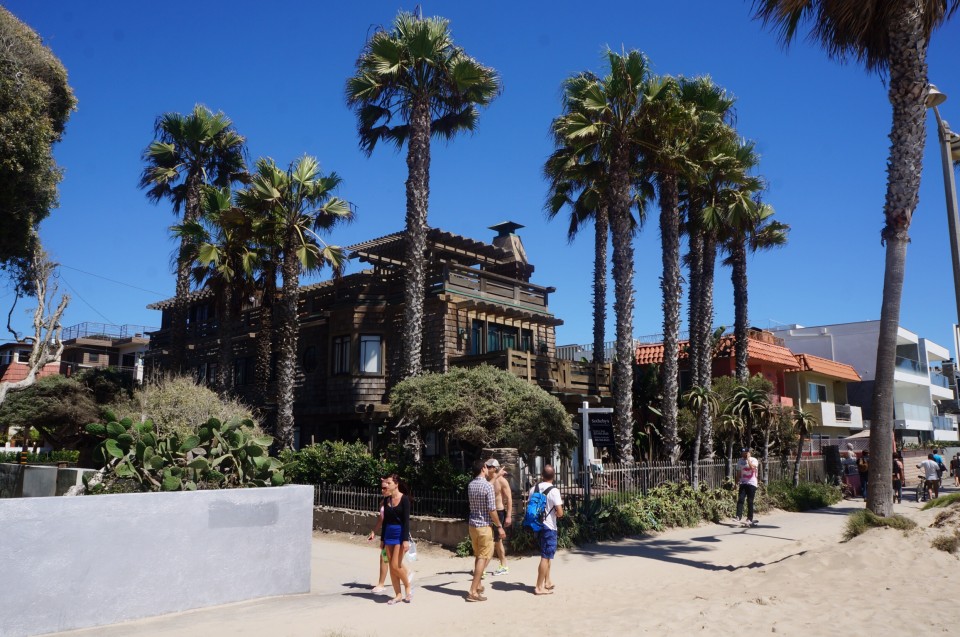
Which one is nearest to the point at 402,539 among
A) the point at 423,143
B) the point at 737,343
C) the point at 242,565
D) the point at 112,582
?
the point at 242,565

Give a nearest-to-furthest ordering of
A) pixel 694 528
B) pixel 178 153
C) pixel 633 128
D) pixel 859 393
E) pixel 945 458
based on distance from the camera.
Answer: pixel 694 528
pixel 633 128
pixel 178 153
pixel 945 458
pixel 859 393

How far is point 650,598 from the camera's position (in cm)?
966

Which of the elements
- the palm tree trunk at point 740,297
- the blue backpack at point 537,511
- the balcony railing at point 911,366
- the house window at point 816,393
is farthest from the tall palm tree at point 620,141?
the balcony railing at point 911,366

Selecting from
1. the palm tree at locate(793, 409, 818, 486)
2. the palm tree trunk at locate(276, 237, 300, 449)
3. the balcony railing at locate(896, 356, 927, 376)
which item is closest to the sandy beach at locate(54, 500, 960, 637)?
the palm tree trunk at locate(276, 237, 300, 449)

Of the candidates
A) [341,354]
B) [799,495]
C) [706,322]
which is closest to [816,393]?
[706,322]

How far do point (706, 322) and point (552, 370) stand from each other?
17.4 feet

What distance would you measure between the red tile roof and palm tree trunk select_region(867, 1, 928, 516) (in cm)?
2450

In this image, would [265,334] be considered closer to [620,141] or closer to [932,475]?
[620,141]

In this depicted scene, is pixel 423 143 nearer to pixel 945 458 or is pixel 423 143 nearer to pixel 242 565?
pixel 242 565

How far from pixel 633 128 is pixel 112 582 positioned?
659 inches

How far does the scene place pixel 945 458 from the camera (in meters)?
39.5

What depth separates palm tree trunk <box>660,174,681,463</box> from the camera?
2078cm

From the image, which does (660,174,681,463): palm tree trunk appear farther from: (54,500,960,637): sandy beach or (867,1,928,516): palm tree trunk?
(867,1,928,516): palm tree trunk

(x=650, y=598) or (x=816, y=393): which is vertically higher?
(x=816, y=393)
